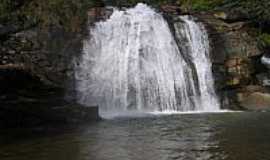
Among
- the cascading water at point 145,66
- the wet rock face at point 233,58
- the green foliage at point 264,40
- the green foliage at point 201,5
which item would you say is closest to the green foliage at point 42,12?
the cascading water at point 145,66

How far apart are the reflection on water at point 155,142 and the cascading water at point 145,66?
18.7ft

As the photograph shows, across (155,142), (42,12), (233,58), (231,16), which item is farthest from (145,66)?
(42,12)

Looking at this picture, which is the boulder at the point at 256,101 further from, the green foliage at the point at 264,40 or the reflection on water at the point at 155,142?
the reflection on water at the point at 155,142

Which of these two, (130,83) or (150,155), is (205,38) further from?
(150,155)

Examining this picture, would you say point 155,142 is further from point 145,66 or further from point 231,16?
point 231,16

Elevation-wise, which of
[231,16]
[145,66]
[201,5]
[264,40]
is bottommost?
[145,66]

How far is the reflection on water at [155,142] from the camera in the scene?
1292 cm

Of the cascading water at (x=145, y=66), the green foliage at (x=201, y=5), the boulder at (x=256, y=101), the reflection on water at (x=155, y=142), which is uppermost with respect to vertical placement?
the green foliage at (x=201, y=5)

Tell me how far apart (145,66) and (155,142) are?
504 inches

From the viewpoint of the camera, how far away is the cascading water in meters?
26.1

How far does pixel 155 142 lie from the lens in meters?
15.0

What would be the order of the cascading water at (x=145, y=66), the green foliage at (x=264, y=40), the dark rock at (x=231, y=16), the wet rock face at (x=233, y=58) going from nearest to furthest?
the cascading water at (x=145, y=66), the wet rock face at (x=233, y=58), the green foliage at (x=264, y=40), the dark rock at (x=231, y=16)

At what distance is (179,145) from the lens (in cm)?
1440

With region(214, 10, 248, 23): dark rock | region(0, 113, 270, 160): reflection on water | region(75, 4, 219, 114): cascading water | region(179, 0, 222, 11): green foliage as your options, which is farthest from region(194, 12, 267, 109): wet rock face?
region(0, 113, 270, 160): reflection on water
